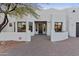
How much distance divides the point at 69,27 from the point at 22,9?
241 inches

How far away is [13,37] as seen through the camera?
1224 centimetres

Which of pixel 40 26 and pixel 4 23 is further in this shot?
pixel 40 26

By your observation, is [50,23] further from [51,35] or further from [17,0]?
[17,0]

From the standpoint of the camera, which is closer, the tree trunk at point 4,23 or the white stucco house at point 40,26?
the tree trunk at point 4,23

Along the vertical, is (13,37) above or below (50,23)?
below

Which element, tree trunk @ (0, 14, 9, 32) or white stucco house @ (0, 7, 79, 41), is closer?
tree trunk @ (0, 14, 9, 32)

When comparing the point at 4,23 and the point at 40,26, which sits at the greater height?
the point at 4,23

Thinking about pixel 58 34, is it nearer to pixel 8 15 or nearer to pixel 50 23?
pixel 50 23

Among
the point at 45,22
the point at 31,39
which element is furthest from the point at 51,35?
the point at 45,22

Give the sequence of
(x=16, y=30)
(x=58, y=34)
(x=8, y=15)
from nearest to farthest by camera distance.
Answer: (x=8, y=15) < (x=16, y=30) < (x=58, y=34)

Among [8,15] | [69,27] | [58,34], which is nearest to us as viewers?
[8,15]

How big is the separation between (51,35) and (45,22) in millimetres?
2285

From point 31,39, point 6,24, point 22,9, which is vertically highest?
point 22,9

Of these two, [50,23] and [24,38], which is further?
[50,23]
